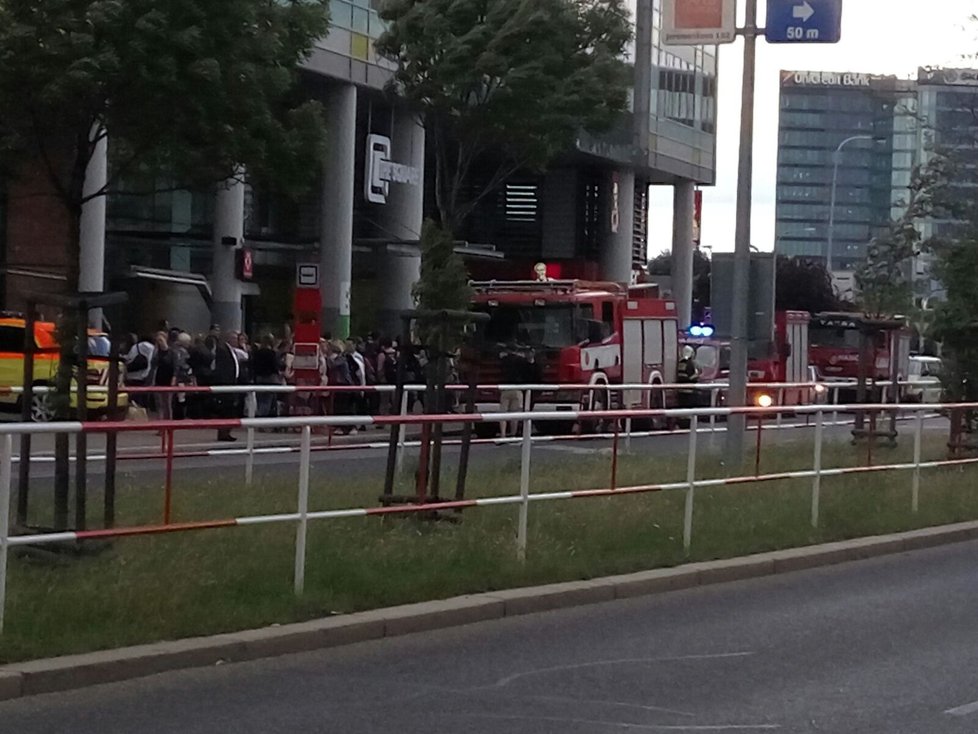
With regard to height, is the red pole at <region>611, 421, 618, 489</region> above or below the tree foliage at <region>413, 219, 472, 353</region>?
below

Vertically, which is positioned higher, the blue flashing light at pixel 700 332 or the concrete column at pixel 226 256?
the concrete column at pixel 226 256

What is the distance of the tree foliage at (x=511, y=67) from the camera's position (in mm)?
31688

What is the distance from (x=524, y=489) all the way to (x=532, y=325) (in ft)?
63.2

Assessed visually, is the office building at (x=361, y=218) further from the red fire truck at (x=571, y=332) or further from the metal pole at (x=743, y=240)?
the metal pole at (x=743, y=240)

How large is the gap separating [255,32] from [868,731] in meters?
7.40

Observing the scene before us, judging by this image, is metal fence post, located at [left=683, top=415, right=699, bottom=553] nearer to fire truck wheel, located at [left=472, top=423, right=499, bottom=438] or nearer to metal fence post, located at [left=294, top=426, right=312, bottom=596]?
fire truck wheel, located at [left=472, top=423, right=499, bottom=438]

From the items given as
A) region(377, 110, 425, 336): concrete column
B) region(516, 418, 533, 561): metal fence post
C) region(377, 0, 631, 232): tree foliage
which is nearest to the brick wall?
region(377, 0, 631, 232): tree foliage

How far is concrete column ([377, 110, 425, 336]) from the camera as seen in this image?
4831 centimetres

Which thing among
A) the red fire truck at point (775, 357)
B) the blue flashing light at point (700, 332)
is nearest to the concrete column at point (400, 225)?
the blue flashing light at point (700, 332)

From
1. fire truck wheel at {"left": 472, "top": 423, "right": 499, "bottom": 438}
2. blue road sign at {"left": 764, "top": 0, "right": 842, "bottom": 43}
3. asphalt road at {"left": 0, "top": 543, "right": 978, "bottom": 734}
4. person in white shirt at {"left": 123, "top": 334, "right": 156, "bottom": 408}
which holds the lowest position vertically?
asphalt road at {"left": 0, "top": 543, "right": 978, "bottom": 734}

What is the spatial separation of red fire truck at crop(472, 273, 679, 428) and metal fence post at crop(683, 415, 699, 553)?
50.7ft

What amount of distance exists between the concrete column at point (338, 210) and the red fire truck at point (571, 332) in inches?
442

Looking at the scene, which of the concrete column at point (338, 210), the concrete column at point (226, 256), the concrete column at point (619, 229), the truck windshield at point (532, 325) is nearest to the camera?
the truck windshield at point (532, 325)

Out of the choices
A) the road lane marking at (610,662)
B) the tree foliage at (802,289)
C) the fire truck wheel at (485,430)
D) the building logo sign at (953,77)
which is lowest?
the road lane marking at (610,662)
